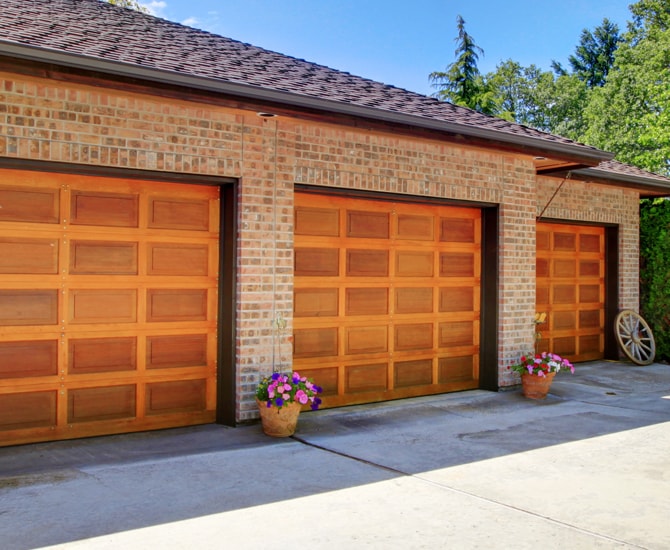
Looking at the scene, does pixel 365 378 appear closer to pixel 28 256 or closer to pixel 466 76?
pixel 28 256

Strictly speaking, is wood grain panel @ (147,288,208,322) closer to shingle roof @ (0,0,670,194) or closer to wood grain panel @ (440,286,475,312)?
shingle roof @ (0,0,670,194)

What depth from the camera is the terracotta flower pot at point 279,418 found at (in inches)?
251

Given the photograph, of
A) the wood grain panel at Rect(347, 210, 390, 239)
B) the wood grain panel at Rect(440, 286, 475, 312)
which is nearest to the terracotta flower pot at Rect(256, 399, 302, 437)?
the wood grain panel at Rect(347, 210, 390, 239)

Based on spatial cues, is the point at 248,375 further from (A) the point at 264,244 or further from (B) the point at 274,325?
(A) the point at 264,244

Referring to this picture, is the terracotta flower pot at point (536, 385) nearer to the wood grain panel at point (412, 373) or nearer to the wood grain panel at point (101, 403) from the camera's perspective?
the wood grain panel at point (412, 373)

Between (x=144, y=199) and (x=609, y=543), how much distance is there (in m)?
4.77

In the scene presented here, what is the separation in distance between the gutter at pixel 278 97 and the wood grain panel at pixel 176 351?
7.84 ft

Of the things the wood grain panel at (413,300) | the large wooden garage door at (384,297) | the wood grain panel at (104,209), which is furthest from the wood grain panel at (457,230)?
the wood grain panel at (104,209)

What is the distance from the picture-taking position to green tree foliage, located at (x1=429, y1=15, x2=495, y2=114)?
30984 mm

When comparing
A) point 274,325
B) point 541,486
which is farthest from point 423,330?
point 541,486

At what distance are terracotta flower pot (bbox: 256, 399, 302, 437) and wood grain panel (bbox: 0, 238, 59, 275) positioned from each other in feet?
7.37

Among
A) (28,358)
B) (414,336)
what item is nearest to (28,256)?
(28,358)

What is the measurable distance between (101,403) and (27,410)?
63 centimetres

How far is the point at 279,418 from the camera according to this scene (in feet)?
20.9
